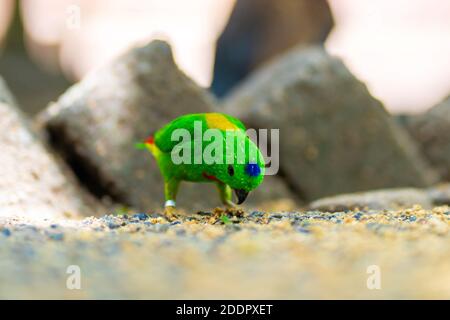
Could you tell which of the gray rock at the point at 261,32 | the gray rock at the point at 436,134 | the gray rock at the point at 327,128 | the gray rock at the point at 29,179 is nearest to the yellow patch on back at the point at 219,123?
the gray rock at the point at 29,179

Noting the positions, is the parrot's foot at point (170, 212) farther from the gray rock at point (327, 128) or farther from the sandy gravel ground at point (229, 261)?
the gray rock at point (327, 128)

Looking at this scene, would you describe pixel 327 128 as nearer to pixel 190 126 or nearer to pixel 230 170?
pixel 190 126

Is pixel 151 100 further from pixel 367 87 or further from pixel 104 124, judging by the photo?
pixel 367 87

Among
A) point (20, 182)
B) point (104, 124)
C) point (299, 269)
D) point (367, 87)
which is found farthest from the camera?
point (367, 87)

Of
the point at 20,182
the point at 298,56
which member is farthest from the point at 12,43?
the point at 20,182

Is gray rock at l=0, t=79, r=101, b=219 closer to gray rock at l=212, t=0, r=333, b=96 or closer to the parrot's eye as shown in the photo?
the parrot's eye
